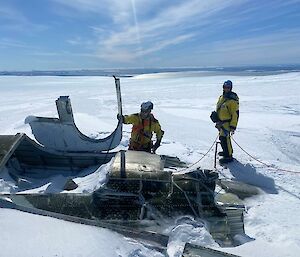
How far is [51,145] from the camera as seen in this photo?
7207 millimetres

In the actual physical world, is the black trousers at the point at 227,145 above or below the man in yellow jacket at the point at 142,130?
below

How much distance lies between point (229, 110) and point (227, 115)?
0.13 m

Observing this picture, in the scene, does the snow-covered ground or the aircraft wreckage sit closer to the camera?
the snow-covered ground

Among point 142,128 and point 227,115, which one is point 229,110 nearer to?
point 227,115

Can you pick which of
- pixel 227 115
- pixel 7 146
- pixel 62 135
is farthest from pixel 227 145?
pixel 7 146

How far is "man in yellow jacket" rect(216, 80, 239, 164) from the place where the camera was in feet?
25.9

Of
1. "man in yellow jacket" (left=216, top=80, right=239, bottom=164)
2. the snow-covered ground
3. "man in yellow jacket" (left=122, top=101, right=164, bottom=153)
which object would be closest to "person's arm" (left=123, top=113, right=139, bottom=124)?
"man in yellow jacket" (left=122, top=101, right=164, bottom=153)

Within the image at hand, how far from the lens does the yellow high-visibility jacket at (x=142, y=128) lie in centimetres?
693

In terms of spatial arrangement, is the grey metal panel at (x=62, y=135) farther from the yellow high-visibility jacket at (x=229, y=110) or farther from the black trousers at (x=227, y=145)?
the black trousers at (x=227, y=145)

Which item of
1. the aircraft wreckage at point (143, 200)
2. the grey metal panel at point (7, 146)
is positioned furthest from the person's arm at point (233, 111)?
the grey metal panel at point (7, 146)

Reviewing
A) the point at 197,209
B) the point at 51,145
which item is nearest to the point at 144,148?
the point at 51,145

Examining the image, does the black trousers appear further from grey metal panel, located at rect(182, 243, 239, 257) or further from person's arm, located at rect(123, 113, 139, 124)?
grey metal panel, located at rect(182, 243, 239, 257)

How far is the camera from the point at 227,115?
26.2 feet

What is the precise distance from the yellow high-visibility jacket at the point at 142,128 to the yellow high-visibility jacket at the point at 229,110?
1.82 m
